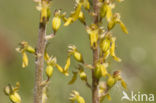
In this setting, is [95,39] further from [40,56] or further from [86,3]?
[40,56]

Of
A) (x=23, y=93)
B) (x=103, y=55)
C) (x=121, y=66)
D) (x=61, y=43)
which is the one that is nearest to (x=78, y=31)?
(x=61, y=43)

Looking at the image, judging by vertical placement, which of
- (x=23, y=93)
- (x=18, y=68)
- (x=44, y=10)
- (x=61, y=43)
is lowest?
(x=44, y=10)

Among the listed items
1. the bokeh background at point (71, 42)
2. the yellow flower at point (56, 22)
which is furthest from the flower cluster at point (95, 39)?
the bokeh background at point (71, 42)

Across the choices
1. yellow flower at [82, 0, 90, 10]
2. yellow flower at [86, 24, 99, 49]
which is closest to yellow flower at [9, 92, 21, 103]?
yellow flower at [86, 24, 99, 49]

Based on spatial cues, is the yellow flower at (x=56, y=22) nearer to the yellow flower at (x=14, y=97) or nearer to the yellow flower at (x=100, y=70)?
the yellow flower at (x=100, y=70)

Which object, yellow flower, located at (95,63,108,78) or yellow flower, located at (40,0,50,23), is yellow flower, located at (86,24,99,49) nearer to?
yellow flower, located at (95,63,108,78)

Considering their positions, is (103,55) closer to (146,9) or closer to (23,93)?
(23,93)

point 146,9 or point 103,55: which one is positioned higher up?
point 146,9

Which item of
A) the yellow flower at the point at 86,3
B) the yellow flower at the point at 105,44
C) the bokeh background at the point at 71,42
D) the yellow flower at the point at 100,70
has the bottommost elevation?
the yellow flower at the point at 100,70

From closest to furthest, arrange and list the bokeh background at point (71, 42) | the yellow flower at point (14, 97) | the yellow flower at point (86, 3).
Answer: the yellow flower at point (86, 3) < the yellow flower at point (14, 97) < the bokeh background at point (71, 42)
